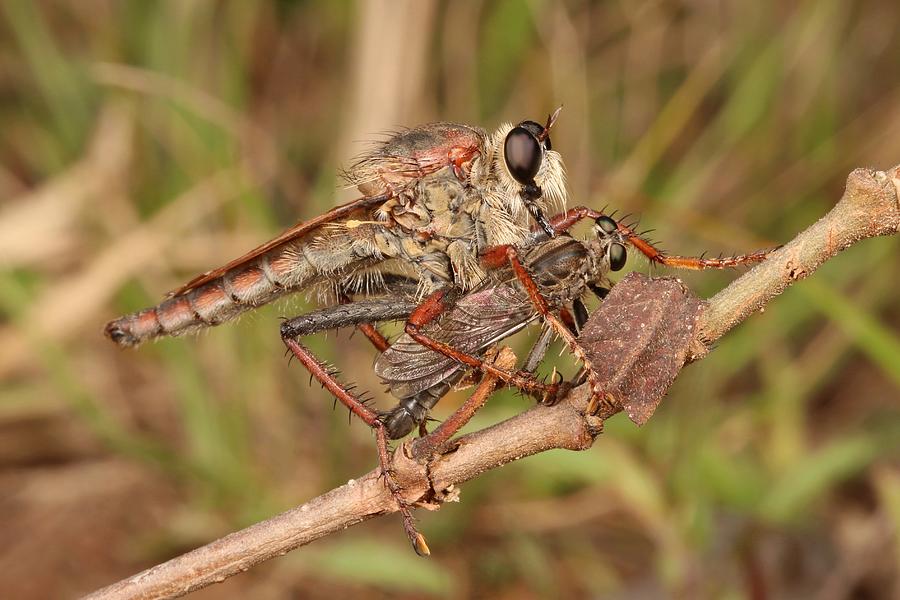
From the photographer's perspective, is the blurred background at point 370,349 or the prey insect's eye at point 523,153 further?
the blurred background at point 370,349

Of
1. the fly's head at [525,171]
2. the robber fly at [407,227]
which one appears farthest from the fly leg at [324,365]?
the fly's head at [525,171]

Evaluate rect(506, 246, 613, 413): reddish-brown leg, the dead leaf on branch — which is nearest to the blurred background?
rect(506, 246, 613, 413): reddish-brown leg

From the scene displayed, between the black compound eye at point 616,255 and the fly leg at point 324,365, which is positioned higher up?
the fly leg at point 324,365

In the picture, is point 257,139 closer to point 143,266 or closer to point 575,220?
point 143,266

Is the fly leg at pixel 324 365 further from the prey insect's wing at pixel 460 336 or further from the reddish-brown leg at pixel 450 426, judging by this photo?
the reddish-brown leg at pixel 450 426

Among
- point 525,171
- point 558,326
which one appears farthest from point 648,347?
point 525,171

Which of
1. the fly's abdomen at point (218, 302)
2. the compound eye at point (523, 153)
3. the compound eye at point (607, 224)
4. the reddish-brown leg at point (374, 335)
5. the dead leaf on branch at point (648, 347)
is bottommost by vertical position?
the dead leaf on branch at point (648, 347)

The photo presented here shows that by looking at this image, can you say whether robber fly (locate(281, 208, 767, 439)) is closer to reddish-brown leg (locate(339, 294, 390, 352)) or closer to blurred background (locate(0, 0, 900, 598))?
reddish-brown leg (locate(339, 294, 390, 352))
